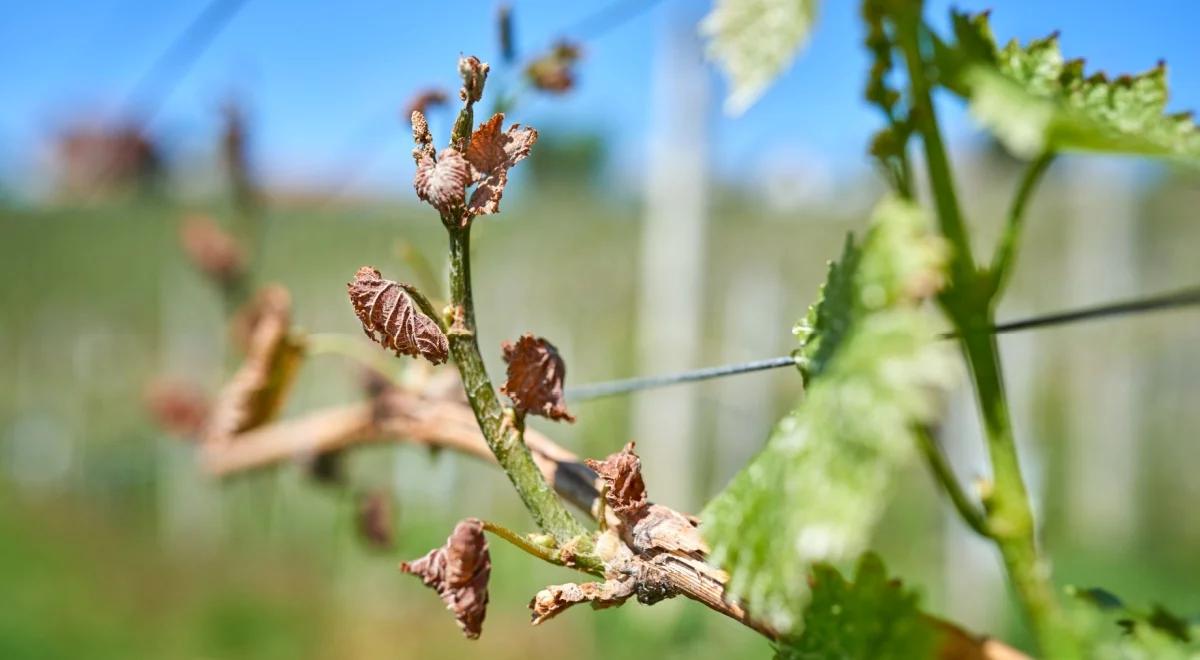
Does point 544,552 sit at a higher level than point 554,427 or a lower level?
lower

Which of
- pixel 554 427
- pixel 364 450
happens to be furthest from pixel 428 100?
pixel 554 427

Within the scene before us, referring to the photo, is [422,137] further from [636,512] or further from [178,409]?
[178,409]

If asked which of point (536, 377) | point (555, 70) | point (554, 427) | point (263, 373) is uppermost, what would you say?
point (554, 427)

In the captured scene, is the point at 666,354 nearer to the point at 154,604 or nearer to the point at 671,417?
the point at 671,417

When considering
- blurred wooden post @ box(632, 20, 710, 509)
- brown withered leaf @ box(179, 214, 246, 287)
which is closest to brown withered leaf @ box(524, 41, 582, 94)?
brown withered leaf @ box(179, 214, 246, 287)

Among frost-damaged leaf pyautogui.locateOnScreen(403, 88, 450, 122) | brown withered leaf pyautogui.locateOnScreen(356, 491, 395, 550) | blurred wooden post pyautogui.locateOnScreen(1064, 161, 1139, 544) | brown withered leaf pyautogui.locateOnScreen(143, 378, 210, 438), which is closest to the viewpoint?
frost-damaged leaf pyautogui.locateOnScreen(403, 88, 450, 122)

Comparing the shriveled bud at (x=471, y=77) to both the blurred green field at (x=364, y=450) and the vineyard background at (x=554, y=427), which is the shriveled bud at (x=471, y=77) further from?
the blurred green field at (x=364, y=450)

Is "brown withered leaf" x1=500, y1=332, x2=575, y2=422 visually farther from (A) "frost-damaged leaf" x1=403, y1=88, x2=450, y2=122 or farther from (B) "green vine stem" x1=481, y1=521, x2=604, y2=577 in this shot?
(A) "frost-damaged leaf" x1=403, y1=88, x2=450, y2=122
